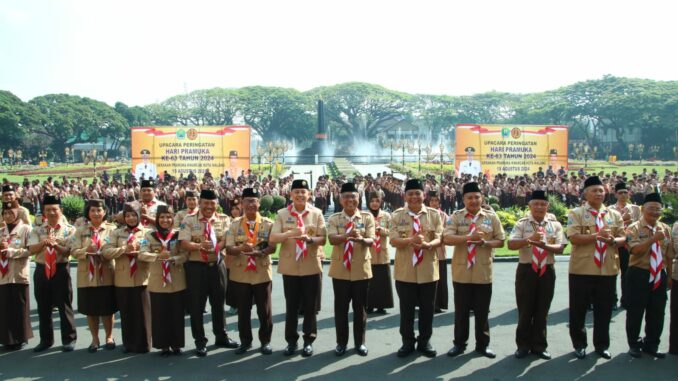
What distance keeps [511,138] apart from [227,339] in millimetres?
24261

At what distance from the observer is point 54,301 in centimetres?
688

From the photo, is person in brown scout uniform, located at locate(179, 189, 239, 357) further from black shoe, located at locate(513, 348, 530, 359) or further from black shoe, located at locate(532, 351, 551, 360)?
black shoe, located at locate(532, 351, 551, 360)

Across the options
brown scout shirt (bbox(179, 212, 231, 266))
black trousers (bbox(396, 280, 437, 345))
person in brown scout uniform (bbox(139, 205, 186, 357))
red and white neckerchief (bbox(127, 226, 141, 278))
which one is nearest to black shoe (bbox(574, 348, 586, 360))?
black trousers (bbox(396, 280, 437, 345))

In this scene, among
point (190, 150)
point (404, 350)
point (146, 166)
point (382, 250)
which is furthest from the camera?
point (146, 166)

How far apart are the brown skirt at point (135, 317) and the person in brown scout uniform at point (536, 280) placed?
3.94 meters

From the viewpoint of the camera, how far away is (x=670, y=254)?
6.23 m

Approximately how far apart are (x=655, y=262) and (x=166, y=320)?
16.8ft

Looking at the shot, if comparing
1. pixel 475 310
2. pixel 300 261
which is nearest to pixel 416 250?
pixel 475 310

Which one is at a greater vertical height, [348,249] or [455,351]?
[348,249]

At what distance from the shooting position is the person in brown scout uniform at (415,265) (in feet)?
20.8

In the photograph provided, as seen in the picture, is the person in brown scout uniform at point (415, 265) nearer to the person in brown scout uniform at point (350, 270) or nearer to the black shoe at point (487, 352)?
the person in brown scout uniform at point (350, 270)

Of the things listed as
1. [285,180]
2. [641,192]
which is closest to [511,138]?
[641,192]

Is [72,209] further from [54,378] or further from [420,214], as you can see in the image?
[420,214]

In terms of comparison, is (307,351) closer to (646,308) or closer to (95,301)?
(95,301)
